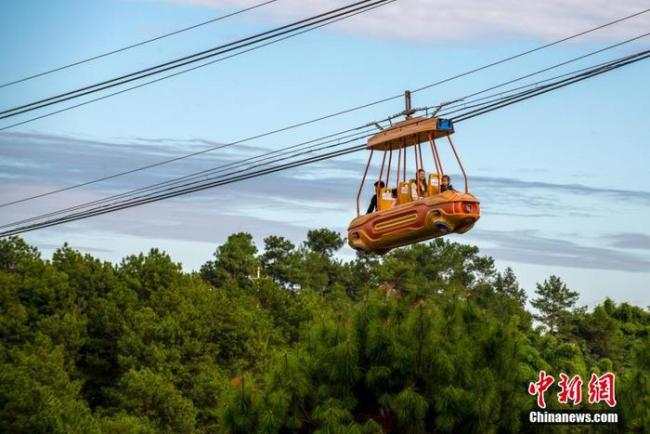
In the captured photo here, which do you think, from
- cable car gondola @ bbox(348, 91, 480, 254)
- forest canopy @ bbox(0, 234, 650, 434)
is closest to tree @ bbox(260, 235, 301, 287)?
forest canopy @ bbox(0, 234, 650, 434)

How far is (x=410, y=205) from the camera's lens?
3172 cm

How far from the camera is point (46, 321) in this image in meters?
80.1

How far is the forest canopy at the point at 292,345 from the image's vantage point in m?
36.6

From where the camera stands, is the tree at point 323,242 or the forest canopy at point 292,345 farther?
the tree at point 323,242

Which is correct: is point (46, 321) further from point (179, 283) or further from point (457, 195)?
point (457, 195)

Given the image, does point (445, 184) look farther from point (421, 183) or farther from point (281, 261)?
point (281, 261)

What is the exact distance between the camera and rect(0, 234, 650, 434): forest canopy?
120ft

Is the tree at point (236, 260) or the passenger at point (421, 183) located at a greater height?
the tree at point (236, 260)

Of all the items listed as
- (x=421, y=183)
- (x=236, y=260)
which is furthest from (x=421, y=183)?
(x=236, y=260)

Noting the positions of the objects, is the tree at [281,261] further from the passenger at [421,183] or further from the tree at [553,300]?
the passenger at [421,183]

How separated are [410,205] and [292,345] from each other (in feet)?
209

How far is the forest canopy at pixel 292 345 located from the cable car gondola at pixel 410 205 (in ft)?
14.6

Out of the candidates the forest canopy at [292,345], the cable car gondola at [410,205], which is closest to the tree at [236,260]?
the forest canopy at [292,345]

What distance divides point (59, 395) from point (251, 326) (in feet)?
63.4
